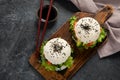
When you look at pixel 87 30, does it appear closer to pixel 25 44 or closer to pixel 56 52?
pixel 56 52

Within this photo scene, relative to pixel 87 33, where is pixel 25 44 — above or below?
below

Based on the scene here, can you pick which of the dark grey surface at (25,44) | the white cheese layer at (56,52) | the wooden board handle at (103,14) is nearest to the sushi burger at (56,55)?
the white cheese layer at (56,52)

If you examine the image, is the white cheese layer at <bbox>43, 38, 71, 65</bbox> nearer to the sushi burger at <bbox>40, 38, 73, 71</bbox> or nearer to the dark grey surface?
the sushi burger at <bbox>40, 38, 73, 71</bbox>

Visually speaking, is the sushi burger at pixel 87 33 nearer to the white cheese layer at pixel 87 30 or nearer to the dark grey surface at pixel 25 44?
the white cheese layer at pixel 87 30

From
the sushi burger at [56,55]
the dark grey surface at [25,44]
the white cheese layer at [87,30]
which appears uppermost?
the white cheese layer at [87,30]

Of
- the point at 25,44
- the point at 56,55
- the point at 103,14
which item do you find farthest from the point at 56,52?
the point at 103,14

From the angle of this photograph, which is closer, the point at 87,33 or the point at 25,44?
the point at 87,33
